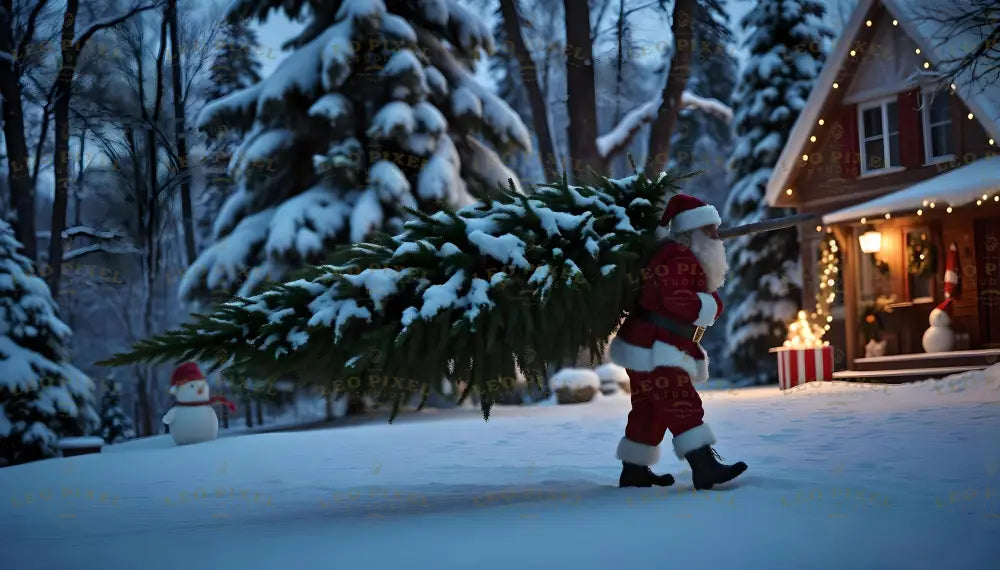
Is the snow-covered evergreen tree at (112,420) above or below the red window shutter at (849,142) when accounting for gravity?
below

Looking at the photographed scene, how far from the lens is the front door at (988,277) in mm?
15562

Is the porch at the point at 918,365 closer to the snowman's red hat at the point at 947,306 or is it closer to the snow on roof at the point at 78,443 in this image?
the snowman's red hat at the point at 947,306

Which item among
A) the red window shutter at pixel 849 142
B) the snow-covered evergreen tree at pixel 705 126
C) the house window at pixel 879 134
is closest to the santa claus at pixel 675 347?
the house window at pixel 879 134

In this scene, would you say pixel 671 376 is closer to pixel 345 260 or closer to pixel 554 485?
pixel 554 485

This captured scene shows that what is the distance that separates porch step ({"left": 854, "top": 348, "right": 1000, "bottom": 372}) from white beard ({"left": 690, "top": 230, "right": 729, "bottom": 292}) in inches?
407

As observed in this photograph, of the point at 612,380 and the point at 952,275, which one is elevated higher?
the point at 952,275

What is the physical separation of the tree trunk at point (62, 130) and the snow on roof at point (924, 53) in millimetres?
12597

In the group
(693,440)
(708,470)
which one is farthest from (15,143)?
(708,470)

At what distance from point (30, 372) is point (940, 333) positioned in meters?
13.1

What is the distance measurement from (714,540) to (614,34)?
52.4 ft

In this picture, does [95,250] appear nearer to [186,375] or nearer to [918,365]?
[186,375]

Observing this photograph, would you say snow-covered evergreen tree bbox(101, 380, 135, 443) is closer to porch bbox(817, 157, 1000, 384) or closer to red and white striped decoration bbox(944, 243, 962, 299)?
porch bbox(817, 157, 1000, 384)

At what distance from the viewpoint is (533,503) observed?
5.54 metres

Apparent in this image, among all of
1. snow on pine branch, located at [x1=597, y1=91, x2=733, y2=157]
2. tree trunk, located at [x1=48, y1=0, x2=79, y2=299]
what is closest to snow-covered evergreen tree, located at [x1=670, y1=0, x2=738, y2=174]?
snow on pine branch, located at [x1=597, y1=91, x2=733, y2=157]
